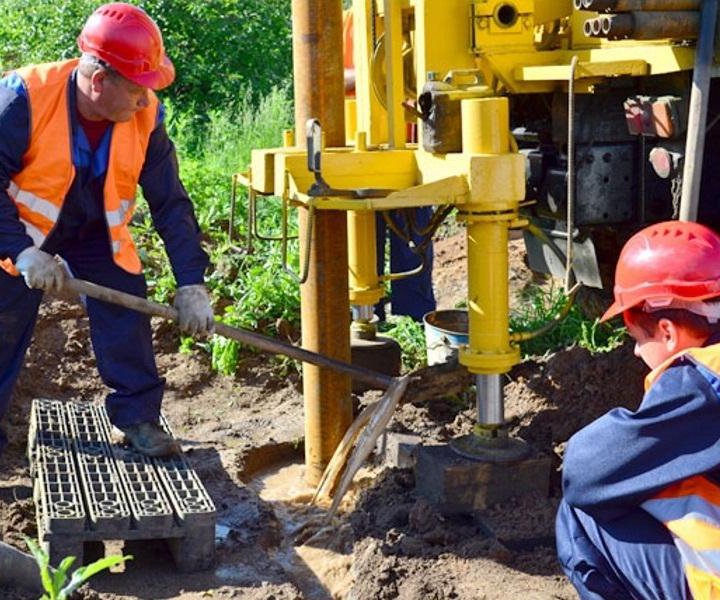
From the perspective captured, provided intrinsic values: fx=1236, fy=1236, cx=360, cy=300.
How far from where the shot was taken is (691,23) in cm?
410

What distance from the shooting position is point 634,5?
4.05m

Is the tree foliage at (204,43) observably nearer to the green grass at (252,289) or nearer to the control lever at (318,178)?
the green grass at (252,289)

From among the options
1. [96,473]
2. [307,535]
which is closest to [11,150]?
[96,473]

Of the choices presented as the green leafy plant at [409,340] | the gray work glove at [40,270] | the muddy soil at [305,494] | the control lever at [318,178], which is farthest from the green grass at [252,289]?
the gray work glove at [40,270]

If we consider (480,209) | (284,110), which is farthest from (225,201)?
Answer: (480,209)

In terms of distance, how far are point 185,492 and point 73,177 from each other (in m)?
1.24

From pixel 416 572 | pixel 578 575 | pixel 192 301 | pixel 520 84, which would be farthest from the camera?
pixel 520 84

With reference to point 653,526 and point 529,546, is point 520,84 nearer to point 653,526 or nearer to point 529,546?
point 529,546

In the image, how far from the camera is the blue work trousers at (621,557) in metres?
2.83

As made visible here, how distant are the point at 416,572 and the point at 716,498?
5.22ft

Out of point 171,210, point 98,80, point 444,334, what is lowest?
point 444,334

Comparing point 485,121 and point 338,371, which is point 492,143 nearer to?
point 485,121

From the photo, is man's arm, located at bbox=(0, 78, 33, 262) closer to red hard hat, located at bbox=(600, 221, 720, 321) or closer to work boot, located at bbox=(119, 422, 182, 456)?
work boot, located at bbox=(119, 422, 182, 456)

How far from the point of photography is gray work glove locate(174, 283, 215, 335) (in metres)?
4.71
